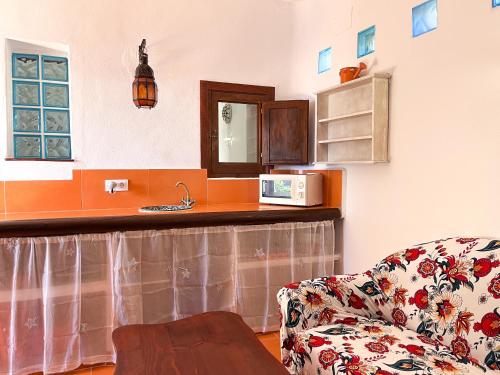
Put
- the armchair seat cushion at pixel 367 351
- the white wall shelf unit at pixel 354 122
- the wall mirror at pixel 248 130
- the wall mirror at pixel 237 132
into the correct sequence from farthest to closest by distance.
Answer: the wall mirror at pixel 237 132 → the wall mirror at pixel 248 130 → the white wall shelf unit at pixel 354 122 → the armchair seat cushion at pixel 367 351

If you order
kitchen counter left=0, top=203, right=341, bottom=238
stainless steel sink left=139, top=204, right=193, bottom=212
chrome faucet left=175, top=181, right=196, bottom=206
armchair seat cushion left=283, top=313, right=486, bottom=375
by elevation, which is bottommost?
armchair seat cushion left=283, top=313, right=486, bottom=375

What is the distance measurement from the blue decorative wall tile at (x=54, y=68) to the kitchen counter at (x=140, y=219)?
100cm

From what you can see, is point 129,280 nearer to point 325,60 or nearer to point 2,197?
point 2,197

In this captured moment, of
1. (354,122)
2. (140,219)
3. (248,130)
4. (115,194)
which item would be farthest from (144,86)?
(354,122)

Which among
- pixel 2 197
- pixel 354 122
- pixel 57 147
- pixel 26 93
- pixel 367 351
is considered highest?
pixel 26 93

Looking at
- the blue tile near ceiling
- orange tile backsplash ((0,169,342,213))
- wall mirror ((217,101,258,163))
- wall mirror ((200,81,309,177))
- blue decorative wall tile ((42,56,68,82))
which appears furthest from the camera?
wall mirror ((217,101,258,163))

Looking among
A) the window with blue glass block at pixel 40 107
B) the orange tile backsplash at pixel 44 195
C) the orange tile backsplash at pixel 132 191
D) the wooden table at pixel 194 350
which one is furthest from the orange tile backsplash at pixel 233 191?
the wooden table at pixel 194 350

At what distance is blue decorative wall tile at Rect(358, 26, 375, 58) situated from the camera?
2.45m

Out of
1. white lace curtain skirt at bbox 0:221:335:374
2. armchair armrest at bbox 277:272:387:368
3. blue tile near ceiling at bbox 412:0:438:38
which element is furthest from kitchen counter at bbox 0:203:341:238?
blue tile near ceiling at bbox 412:0:438:38

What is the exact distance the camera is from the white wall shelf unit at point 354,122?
2309 millimetres

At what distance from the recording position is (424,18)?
2062mm

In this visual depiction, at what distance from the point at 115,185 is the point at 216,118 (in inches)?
38.9

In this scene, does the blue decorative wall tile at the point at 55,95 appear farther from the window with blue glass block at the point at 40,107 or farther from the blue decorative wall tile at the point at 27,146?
the blue decorative wall tile at the point at 27,146

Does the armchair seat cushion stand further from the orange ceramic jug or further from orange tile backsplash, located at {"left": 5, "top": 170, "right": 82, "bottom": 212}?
orange tile backsplash, located at {"left": 5, "top": 170, "right": 82, "bottom": 212}
